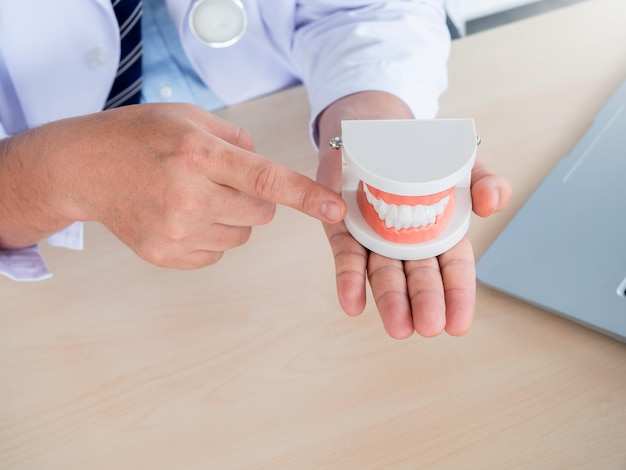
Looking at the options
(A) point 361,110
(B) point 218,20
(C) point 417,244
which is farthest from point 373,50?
(C) point 417,244

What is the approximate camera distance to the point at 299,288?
2.72ft

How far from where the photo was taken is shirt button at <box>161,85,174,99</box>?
1.17 meters

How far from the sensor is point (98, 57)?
0.99 metres

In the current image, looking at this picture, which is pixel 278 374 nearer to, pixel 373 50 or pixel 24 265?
pixel 24 265

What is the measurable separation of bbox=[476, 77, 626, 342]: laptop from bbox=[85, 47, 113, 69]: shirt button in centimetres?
63

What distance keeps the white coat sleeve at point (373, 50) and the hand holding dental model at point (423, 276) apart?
214 millimetres

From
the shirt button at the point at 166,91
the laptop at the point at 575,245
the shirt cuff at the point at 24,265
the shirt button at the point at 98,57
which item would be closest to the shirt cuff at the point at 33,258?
the shirt cuff at the point at 24,265

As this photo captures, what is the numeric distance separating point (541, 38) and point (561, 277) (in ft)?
1.75

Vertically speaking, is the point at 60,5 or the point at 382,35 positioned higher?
the point at 60,5

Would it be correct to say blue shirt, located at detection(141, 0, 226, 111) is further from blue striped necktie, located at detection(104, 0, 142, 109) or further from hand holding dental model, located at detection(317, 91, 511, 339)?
hand holding dental model, located at detection(317, 91, 511, 339)

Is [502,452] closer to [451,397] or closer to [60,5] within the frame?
[451,397]

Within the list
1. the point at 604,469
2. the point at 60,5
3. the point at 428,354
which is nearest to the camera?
the point at 604,469

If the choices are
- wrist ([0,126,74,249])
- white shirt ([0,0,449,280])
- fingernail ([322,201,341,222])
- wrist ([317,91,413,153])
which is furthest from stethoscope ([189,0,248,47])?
fingernail ([322,201,341,222])

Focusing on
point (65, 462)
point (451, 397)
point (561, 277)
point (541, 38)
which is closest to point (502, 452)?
point (451, 397)
